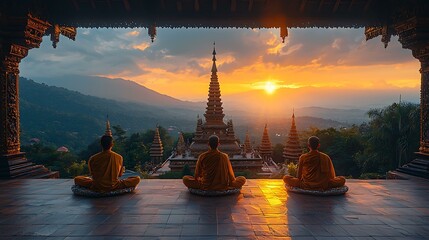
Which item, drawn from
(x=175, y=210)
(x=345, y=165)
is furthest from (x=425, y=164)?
(x=345, y=165)

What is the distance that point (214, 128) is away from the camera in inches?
1314

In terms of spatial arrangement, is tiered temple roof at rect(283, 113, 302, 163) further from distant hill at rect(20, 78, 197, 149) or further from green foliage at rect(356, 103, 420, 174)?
distant hill at rect(20, 78, 197, 149)

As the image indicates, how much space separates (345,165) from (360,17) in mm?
31427

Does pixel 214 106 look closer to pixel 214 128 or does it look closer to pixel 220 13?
pixel 214 128

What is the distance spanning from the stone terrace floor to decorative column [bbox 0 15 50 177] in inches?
62.1

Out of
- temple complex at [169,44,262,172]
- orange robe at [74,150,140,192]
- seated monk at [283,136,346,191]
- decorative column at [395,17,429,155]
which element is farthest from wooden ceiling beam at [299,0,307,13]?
temple complex at [169,44,262,172]

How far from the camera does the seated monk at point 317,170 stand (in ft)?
28.3

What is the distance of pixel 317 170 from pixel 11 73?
9.56 meters

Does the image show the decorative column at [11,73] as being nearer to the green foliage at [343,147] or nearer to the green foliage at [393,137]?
the green foliage at [393,137]

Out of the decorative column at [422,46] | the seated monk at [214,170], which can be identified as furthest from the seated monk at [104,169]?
the decorative column at [422,46]

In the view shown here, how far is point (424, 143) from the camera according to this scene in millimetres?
10945

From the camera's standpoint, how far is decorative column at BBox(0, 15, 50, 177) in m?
10.5

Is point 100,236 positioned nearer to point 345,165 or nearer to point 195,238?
point 195,238

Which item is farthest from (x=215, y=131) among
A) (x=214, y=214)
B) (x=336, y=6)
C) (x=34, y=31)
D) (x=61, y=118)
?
(x=61, y=118)
